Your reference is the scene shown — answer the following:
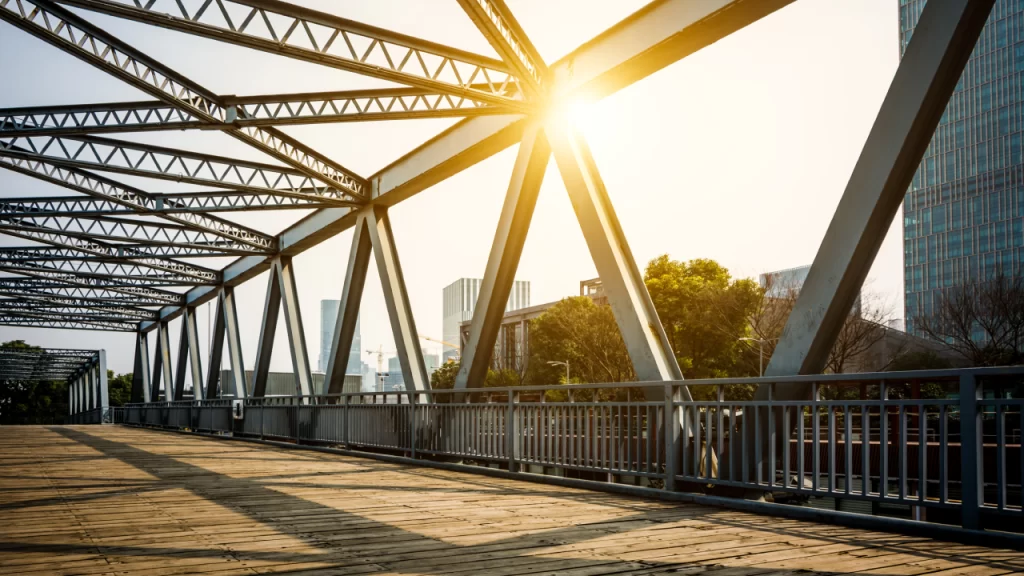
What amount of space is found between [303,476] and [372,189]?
784 cm

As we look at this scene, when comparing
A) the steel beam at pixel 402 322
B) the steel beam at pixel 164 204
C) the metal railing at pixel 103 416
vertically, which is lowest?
the metal railing at pixel 103 416

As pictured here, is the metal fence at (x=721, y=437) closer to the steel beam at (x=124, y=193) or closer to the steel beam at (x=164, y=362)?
the steel beam at (x=124, y=193)

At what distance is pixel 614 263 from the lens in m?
9.31

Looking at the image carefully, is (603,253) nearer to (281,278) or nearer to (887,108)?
(887,108)

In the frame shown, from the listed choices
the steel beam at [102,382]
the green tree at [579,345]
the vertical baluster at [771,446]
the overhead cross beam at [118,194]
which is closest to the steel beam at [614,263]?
the vertical baluster at [771,446]

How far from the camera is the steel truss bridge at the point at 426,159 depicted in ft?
20.2

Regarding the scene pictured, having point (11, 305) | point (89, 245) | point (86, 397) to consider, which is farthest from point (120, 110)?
point (86, 397)

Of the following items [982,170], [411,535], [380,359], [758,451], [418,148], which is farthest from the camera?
[380,359]

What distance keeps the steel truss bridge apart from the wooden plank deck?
2.42 ft

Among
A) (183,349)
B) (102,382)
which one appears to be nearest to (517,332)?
(102,382)

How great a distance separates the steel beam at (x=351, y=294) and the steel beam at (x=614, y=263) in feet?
23.7

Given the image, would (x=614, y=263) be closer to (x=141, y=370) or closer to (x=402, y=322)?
(x=402, y=322)

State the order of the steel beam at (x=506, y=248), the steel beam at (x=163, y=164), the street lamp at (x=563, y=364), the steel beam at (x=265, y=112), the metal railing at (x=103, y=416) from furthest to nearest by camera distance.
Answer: the street lamp at (x=563, y=364)
the metal railing at (x=103, y=416)
the steel beam at (x=163, y=164)
the steel beam at (x=265, y=112)
the steel beam at (x=506, y=248)

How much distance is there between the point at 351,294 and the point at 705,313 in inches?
995
